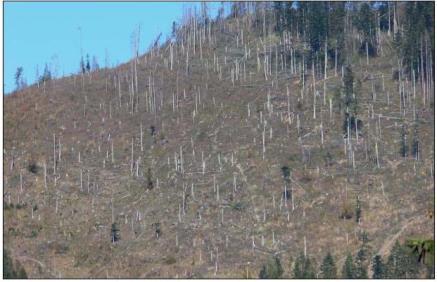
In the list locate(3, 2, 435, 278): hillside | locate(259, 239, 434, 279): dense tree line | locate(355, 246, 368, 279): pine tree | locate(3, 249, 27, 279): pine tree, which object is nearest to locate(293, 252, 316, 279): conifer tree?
locate(259, 239, 434, 279): dense tree line

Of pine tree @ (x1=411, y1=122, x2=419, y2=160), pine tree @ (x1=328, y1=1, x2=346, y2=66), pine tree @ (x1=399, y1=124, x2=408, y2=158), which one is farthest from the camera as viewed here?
pine tree @ (x1=328, y1=1, x2=346, y2=66)

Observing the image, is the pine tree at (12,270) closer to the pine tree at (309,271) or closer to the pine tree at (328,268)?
the pine tree at (309,271)

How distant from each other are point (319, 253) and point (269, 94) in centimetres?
3349

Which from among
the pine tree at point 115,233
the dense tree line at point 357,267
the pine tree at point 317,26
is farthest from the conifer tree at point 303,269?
the pine tree at point 317,26

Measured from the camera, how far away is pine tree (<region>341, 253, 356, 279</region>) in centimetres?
6994

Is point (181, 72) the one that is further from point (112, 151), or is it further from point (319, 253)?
point (319, 253)

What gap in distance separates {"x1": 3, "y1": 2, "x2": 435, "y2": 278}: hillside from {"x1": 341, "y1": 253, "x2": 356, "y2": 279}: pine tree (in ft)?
11.8

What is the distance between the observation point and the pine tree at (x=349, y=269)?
69938 mm

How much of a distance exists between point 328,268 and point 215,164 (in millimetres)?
27087

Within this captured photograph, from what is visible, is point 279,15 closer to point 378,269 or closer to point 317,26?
point 317,26

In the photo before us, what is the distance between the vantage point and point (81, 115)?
110 m

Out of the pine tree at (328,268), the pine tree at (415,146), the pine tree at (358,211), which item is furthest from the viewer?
the pine tree at (415,146)

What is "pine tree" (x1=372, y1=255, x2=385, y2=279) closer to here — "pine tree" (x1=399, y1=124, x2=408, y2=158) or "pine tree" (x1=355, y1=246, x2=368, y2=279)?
Result: "pine tree" (x1=355, y1=246, x2=368, y2=279)

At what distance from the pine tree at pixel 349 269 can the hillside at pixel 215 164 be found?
3590 millimetres
